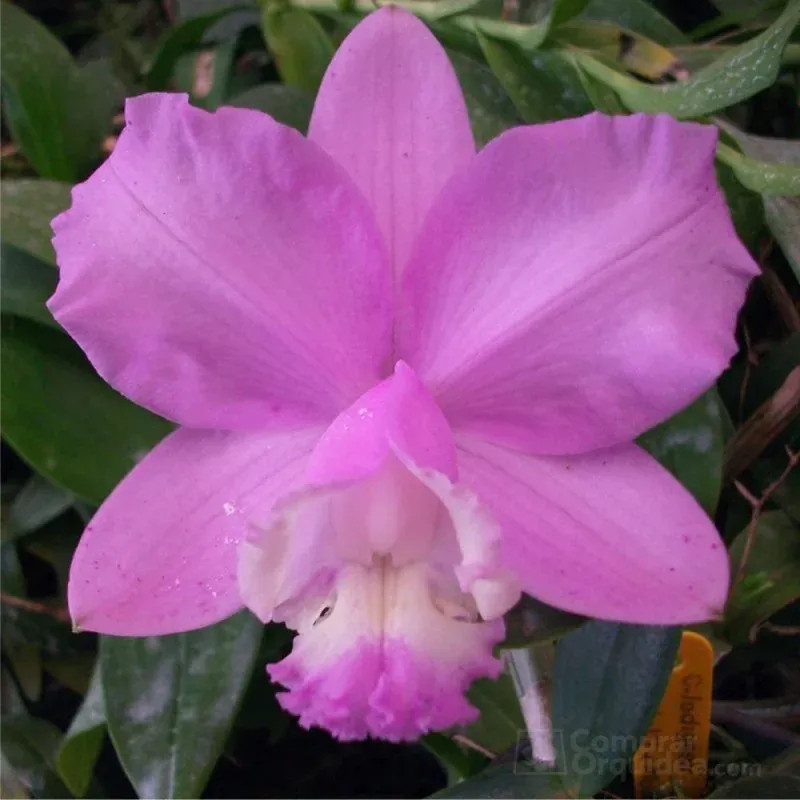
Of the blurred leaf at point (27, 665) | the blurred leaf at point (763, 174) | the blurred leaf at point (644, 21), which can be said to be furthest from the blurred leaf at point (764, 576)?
the blurred leaf at point (27, 665)

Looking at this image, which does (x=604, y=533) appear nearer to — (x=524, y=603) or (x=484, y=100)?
(x=524, y=603)

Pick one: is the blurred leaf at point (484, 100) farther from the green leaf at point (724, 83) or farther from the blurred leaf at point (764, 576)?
the blurred leaf at point (764, 576)

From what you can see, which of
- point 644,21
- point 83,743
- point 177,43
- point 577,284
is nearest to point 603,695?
point 577,284

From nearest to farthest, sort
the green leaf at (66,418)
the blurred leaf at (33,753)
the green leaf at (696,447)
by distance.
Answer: the green leaf at (696,447) < the green leaf at (66,418) < the blurred leaf at (33,753)

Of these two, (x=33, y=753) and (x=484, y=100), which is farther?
(x=33, y=753)

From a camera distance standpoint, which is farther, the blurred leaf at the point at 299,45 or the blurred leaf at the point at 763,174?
the blurred leaf at the point at 299,45

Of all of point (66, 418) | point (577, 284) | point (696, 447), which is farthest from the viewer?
point (66, 418)

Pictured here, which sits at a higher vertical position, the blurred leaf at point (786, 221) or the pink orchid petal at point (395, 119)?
the pink orchid petal at point (395, 119)

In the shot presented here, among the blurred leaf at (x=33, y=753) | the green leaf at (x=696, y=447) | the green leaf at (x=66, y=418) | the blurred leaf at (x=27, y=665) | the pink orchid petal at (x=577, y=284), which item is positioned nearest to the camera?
the pink orchid petal at (x=577, y=284)
